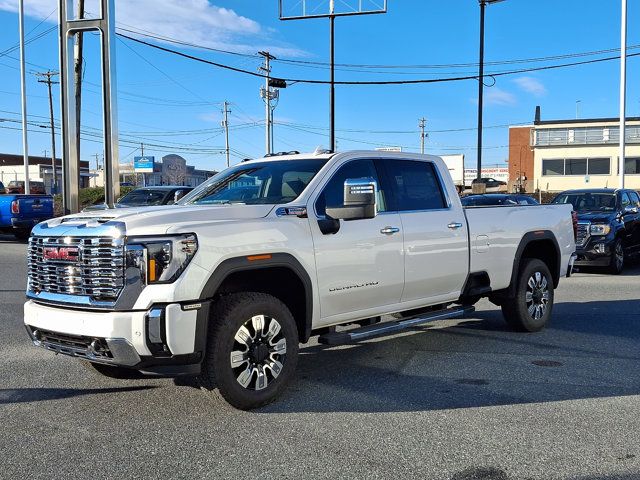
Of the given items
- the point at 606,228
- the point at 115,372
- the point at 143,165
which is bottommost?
the point at 115,372

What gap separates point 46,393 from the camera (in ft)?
17.3

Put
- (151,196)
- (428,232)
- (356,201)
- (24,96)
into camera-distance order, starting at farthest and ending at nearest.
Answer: (24,96) → (151,196) → (428,232) → (356,201)

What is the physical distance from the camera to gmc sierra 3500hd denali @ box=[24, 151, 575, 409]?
14.3 feet

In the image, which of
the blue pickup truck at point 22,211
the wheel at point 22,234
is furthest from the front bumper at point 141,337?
the wheel at point 22,234

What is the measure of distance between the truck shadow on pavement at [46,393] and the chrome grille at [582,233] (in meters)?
10.4

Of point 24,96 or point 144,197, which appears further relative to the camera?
point 24,96

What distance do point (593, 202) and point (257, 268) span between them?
1173cm

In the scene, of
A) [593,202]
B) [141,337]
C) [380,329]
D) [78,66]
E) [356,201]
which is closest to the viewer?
[141,337]

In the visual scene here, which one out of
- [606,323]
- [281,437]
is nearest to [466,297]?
[606,323]

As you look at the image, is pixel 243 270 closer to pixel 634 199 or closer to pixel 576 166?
pixel 634 199

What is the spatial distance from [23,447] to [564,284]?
33.3 feet

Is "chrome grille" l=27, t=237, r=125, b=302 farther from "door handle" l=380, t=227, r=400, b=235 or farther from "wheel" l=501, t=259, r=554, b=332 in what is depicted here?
"wheel" l=501, t=259, r=554, b=332

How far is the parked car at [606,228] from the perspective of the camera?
13109 millimetres

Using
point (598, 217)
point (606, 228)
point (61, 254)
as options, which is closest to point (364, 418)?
Answer: point (61, 254)
